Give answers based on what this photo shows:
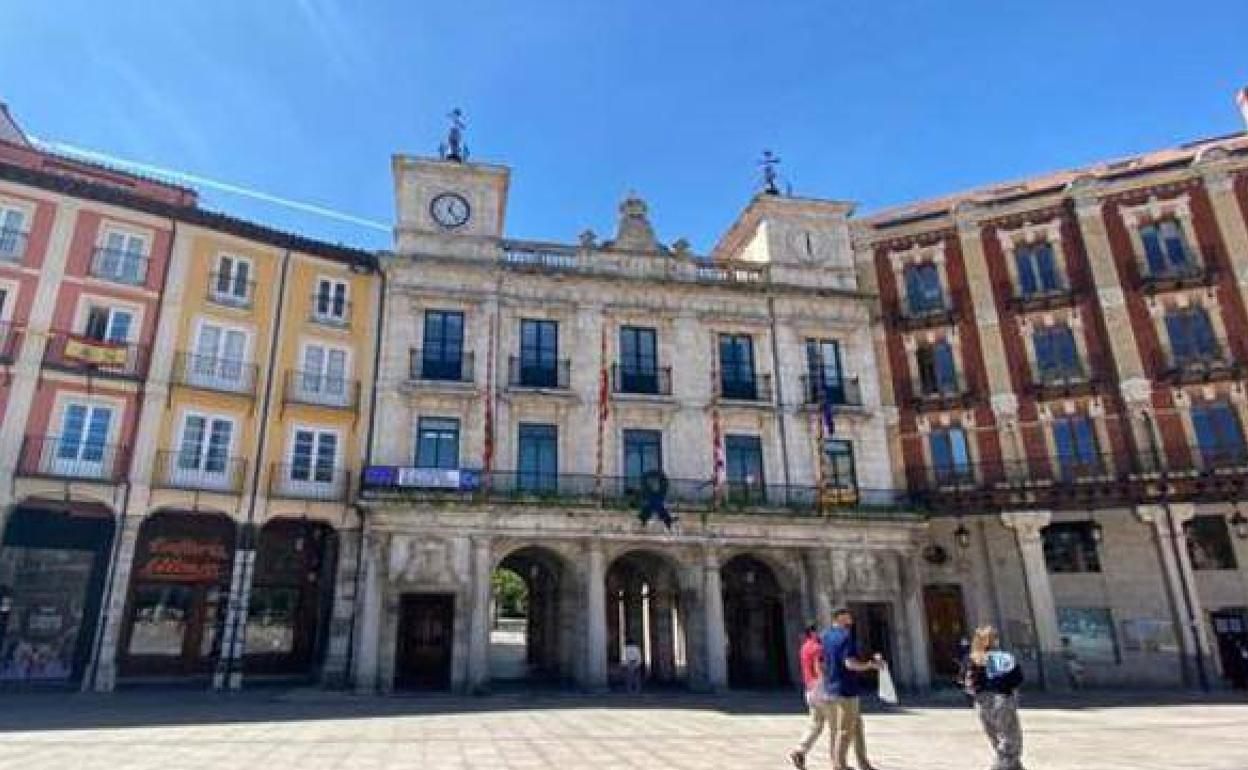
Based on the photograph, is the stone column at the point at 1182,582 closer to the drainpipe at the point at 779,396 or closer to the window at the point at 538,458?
the drainpipe at the point at 779,396

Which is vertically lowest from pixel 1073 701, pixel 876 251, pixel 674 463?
pixel 1073 701

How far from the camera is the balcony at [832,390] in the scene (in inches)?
1038

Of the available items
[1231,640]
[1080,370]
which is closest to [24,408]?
[1080,370]

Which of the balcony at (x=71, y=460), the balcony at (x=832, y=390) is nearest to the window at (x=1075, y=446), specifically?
the balcony at (x=832, y=390)

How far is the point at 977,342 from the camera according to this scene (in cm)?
2703

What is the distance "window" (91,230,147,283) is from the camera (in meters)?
22.0

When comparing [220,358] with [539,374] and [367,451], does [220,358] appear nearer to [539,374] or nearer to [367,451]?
[367,451]

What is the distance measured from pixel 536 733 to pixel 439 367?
13997 millimetres

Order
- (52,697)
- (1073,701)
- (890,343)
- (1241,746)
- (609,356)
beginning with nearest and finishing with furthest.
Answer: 1. (1241,746)
2. (52,697)
3. (1073,701)
4. (609,356)
5. (890,343)

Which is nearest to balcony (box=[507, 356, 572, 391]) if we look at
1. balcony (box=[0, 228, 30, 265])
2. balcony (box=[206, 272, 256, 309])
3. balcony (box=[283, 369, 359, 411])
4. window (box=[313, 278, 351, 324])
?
balcony (box=[283, 369, 359, 411])

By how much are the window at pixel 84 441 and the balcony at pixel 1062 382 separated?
3014cm

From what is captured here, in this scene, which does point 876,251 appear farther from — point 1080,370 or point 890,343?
point 1080,370

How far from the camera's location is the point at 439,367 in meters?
24.3

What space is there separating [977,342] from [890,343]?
10.1 feet
